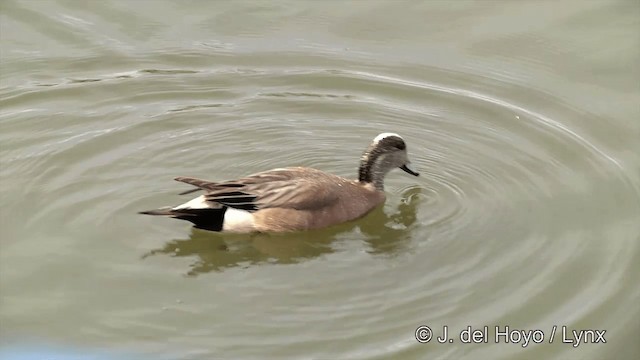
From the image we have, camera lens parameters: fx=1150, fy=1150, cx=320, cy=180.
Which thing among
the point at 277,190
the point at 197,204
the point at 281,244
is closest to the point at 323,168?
the point at 277,190

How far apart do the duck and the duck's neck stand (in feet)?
0.12

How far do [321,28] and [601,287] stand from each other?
14.7 feet

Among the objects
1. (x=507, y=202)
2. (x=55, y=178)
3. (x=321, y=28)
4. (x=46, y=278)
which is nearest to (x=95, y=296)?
(x=46, y=278)

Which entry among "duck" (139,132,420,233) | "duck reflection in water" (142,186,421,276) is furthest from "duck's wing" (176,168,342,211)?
"duck reflection in water" (142,186,421,276)

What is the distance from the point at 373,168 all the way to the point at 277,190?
31.5 inches

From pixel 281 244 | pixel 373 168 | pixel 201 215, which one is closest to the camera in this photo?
pixel 201 215

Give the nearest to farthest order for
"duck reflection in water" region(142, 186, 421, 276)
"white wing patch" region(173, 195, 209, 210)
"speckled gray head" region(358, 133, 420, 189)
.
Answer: "duck reflection in water" region(142, 186, 421, 276), "white wing patch" region(173, 195, 209, 210), "speckled gray head" region(358, 133, 420, 189)

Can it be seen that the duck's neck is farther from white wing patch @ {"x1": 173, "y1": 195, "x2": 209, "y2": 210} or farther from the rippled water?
white wing patch @ {"x1": 173, "y1": 195, "x2": 209, "y2": 210}

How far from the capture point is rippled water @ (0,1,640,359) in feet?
22.9

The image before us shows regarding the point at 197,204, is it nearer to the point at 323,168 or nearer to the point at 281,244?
the point at 281,244

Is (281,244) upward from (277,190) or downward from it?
downward

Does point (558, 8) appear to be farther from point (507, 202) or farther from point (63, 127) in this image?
point (63, 127)

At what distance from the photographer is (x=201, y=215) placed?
25.2 feet

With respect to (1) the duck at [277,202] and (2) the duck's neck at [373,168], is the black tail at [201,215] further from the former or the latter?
(2) the duck's neck at [373,168]
